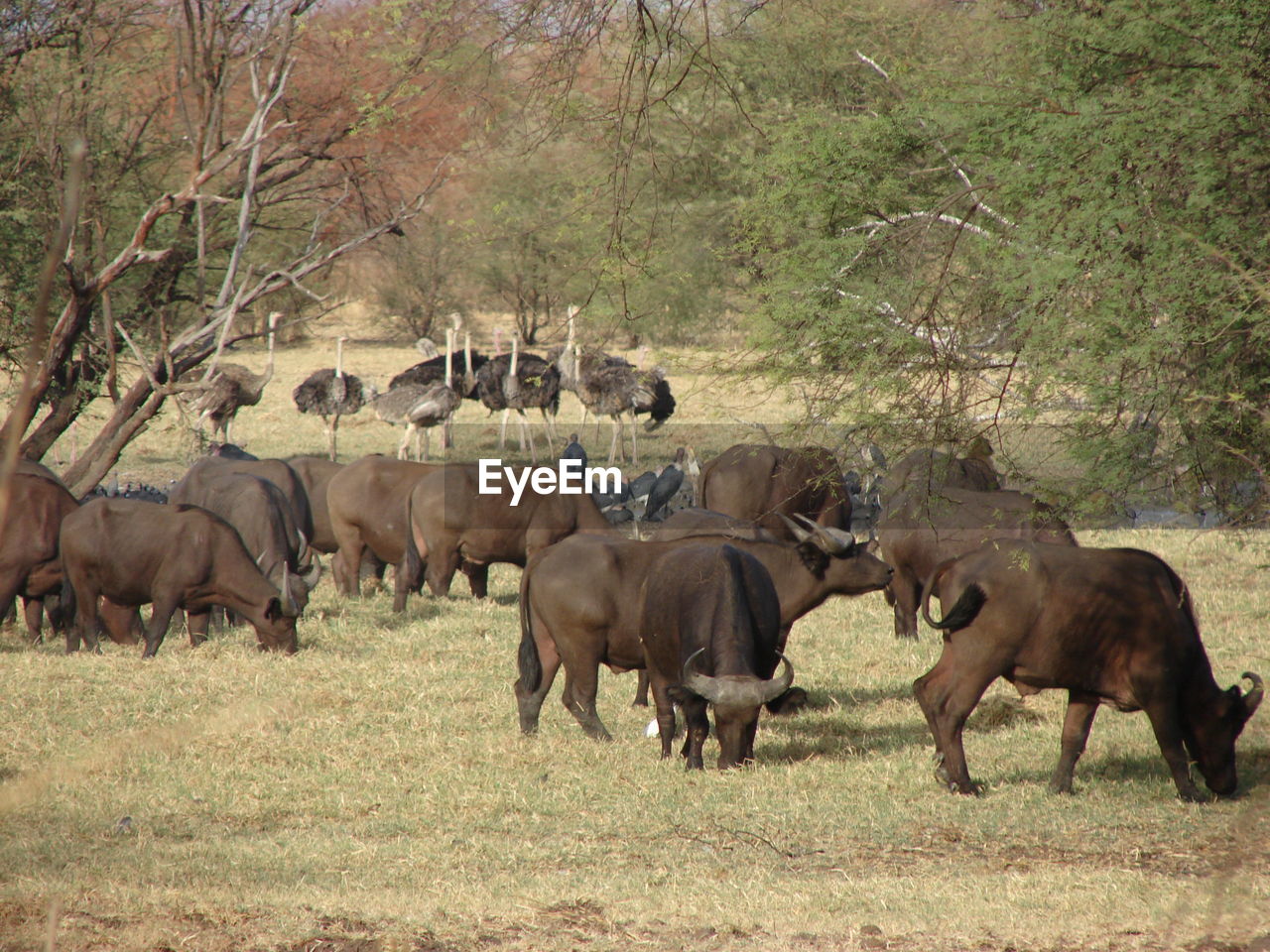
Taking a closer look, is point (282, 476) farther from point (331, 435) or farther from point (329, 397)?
point (329, 397)

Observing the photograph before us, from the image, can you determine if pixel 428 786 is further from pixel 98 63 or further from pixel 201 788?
pixel 98 63

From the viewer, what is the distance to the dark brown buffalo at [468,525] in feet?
44.0

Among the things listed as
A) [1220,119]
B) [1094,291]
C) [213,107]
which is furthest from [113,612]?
[1220,119]

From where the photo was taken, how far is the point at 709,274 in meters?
26.9

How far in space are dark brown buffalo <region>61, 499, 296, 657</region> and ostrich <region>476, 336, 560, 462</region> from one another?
14228 millimetres

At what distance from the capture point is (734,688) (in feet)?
25.5

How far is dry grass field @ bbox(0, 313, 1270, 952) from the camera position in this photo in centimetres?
555

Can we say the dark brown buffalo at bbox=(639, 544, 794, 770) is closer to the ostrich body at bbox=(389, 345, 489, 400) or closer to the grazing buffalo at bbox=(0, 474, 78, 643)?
the grazing buffalo at bbox=(0, 474, 78, 643)

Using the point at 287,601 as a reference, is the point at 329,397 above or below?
above

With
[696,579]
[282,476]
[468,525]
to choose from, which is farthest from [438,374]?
[696,579]

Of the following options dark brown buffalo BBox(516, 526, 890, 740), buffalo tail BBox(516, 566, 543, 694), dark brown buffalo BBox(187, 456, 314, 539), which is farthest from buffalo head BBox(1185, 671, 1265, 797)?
dark brown buffalo BBox(187, 456, 314, 539)

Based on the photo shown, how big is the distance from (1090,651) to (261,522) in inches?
321

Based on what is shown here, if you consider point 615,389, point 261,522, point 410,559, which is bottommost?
point 410,559

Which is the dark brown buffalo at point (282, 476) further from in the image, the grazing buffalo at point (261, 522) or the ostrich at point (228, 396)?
the ostrich at point (228, 396)
